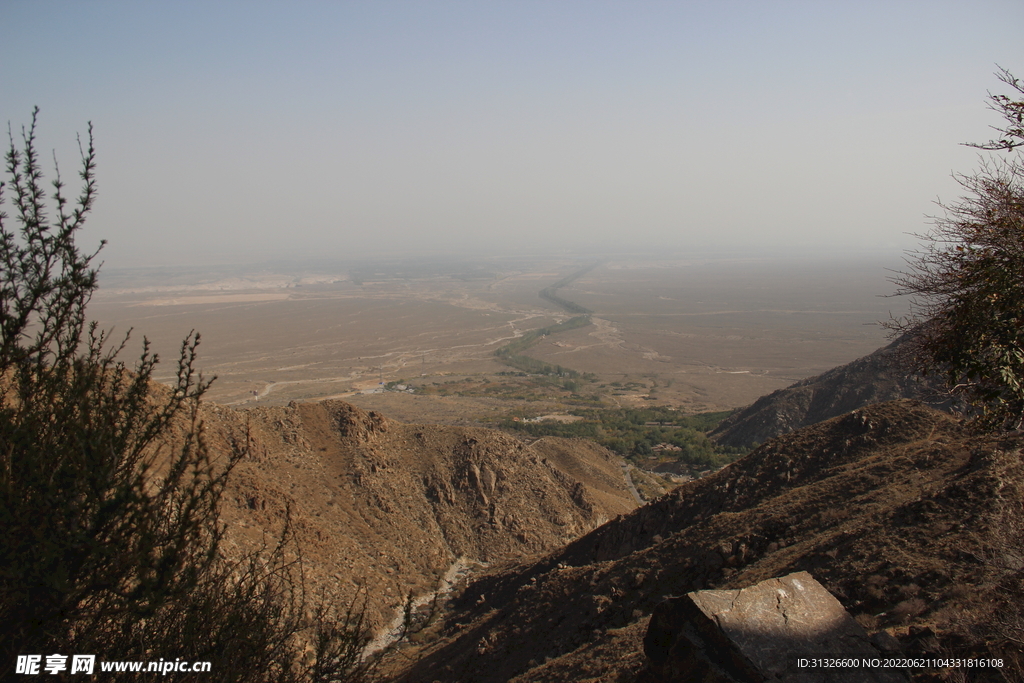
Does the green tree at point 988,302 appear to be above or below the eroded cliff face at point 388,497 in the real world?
above

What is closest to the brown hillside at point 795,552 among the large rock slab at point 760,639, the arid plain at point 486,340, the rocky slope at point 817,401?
the large rock slab at point 760,639

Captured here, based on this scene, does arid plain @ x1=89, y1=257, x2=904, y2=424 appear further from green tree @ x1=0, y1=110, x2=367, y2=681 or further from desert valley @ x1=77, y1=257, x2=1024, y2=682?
green tree @ x1=0, y1=110, x2=367, y2=681

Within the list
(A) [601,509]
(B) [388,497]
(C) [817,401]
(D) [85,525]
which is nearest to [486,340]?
(C) [817,401]

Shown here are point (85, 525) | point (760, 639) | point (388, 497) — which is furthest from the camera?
point (388, 497)

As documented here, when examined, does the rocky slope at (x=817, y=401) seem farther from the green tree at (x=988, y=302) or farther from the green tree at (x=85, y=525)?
the green tree at (x=85, y=525)

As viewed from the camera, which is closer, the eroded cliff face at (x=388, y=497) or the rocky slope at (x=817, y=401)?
the eroded cliff face at (x=388, y=497)

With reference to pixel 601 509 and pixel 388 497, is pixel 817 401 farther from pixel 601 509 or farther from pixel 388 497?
pixel 388 497

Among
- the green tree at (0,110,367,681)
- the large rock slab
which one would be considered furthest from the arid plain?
the green tree at (0,110,367,681)
